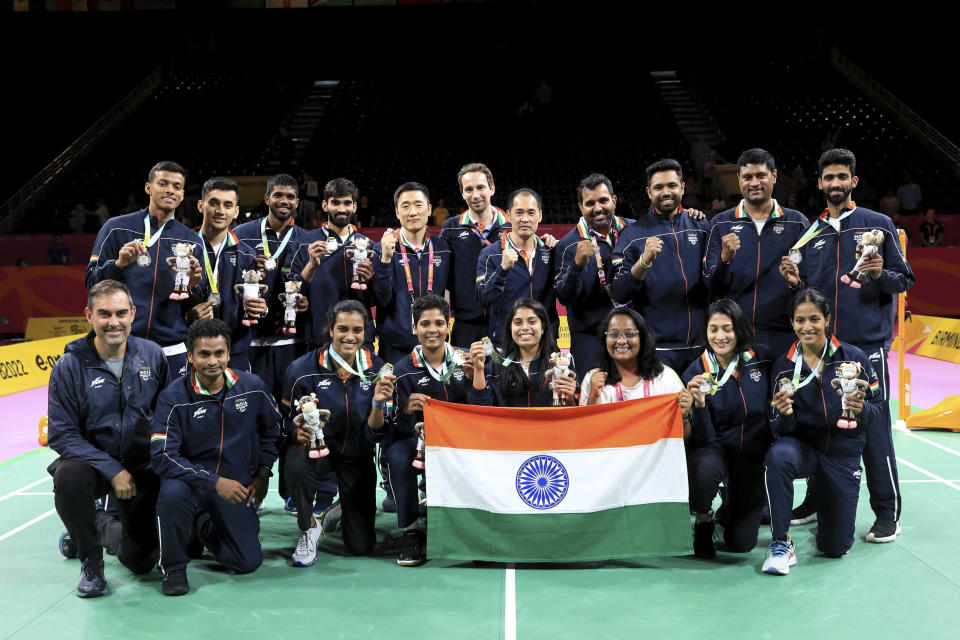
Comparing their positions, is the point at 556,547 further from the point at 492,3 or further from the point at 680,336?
the point at 492,3

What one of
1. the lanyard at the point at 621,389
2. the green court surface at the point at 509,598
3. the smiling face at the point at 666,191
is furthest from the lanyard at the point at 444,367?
the smiling face at the point at 666,191

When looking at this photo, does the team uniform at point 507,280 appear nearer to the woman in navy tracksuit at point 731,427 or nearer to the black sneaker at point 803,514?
the woman in navy tracksuit at point 731,427

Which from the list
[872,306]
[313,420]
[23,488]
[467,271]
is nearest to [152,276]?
[313,420]

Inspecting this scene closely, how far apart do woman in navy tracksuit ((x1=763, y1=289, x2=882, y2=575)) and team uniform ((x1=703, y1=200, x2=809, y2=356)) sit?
1.80 ft

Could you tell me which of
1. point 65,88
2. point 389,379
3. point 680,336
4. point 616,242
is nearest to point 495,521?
point 389,379

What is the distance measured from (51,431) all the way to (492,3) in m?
27.2

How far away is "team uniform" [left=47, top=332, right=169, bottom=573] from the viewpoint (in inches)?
207

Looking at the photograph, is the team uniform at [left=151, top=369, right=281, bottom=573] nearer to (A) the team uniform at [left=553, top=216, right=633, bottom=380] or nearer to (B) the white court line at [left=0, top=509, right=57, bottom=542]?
(B) the white court line at [left=0, top=509, right=57, bottom=542]

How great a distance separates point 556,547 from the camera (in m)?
5.57

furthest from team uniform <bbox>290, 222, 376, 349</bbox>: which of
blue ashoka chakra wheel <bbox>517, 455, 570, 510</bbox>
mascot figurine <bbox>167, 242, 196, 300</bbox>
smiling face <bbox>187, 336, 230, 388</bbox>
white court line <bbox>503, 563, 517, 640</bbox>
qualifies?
white court line <bbox>503, 563, 517, 640</bbox>

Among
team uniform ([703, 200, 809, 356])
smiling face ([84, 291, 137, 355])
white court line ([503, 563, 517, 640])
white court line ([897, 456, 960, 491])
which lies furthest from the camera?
white court line ([897, 456, 960, 491])

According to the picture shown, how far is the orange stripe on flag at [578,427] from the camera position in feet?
18.5

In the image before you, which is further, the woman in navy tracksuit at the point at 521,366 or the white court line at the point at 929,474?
the white court line at the point at 929,474

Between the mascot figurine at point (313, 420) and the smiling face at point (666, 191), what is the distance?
3.06m
